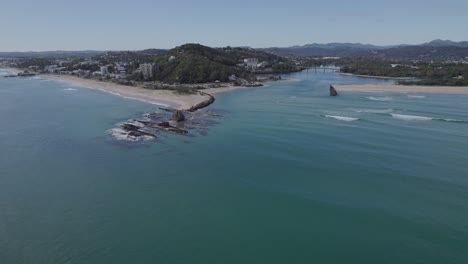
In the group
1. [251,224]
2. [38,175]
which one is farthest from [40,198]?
[251,224]

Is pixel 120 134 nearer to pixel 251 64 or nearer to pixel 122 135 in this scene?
pixel 122 135

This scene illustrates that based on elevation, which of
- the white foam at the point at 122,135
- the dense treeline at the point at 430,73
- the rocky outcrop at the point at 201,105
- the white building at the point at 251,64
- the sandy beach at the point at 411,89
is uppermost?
the white building at the point at 251,64

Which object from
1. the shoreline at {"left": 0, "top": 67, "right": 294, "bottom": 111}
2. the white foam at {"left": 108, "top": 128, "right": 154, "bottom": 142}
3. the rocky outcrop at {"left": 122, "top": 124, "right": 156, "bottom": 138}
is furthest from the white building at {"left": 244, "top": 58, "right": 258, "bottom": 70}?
the white foam at {"left": 108, "top": 128, "right": 154, "bottom": 142}

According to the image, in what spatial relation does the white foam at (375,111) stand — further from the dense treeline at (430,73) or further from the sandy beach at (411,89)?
the dense treeline at (430,73)

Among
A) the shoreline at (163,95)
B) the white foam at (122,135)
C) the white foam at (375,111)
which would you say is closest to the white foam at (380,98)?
the white foam at (375,111)

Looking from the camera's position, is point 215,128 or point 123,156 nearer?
point 123,156

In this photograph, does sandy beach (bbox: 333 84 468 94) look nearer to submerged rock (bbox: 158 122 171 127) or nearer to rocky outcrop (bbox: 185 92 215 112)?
rocky outcrop (bbox: 185 92 215 112)

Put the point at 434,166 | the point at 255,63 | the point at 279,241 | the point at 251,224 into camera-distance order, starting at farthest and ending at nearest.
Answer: the point at 255,63
the point at 434,166
the point at 251,224
the point at 279,241

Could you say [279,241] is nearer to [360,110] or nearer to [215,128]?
[215,128]
